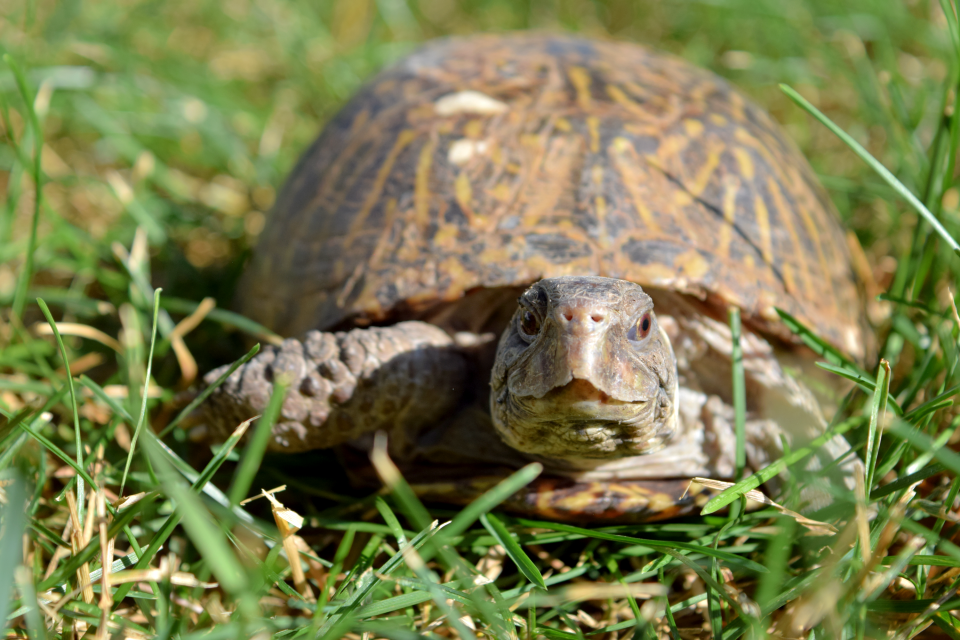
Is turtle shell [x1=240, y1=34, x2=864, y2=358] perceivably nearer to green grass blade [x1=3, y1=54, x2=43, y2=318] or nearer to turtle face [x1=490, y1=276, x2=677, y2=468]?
turtle face [x1=490, y1=276, x2=677, y2=468]

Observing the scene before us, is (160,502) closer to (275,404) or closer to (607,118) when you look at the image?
(275,404)

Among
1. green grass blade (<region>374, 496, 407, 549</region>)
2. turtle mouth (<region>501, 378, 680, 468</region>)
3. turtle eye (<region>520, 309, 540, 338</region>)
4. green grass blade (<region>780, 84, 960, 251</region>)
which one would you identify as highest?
green grass blade (<region>780, 84, 960, 251</region>)

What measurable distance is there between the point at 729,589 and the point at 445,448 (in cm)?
79

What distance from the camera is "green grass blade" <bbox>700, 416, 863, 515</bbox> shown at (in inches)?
56.6

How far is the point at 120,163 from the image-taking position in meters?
3.75

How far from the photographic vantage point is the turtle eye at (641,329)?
1436 mm

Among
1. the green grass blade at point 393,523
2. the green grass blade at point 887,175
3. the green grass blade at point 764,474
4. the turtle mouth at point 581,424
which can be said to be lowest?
the green grass blade at point 393,523

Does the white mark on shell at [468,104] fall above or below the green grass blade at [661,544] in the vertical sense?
above

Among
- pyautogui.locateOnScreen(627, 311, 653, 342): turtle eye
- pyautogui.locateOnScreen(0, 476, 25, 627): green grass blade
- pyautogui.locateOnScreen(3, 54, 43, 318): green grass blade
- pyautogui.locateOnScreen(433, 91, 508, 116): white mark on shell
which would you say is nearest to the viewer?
pyautogui.locateOnScreen(0, 476, 25, 627): green grass blade

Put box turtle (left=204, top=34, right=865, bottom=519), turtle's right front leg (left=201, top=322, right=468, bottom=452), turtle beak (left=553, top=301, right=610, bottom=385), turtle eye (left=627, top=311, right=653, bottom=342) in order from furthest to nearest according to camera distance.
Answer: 1. turtle's right front leg (left=201, top=322, right=468, bottom=452)
2. box turtle (left=204, top=34, right=865, bottom=519)
3. turtle eye (left=627, top=311, right=653, bottom=342)
4. turtle beak (left=553, top=301, right=610, bottom=385)

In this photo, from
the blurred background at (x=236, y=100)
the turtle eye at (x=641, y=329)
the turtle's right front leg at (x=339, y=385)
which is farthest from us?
the blurred background at (x=236, y=100)

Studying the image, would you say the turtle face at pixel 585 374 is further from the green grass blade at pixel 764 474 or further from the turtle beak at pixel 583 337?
the green grass blade at pixel 764 474

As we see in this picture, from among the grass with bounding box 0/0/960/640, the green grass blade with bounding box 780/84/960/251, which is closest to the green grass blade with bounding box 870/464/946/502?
the grass with bounding box 0/0/960/640

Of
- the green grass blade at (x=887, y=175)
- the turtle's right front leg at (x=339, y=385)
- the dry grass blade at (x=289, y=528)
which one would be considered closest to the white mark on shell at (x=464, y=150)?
the turtle's right front leg at (x=339, y=385)
